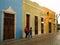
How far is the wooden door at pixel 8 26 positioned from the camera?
79.5 feet

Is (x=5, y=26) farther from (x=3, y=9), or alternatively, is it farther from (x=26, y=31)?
(x=26, y=31)

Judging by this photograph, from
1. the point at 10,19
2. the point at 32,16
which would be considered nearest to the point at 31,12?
the point at 32,16

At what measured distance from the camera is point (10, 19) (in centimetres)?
2556

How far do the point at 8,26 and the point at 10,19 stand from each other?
3.35 ft

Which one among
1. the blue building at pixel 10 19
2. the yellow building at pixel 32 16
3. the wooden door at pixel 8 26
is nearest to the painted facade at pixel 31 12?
the yellow building at pixel 32 16

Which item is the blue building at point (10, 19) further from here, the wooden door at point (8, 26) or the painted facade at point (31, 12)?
the painted facade at point (31, 12)

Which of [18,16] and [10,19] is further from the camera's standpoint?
[18,16]

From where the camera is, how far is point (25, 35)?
29625mm

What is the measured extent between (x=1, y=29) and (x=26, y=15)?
8.60 meters

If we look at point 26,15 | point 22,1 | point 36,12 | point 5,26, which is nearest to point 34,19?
point 36,12

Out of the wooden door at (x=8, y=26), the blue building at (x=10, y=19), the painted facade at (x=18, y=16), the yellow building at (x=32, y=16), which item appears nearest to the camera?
the blue building at (x=10, y=19)

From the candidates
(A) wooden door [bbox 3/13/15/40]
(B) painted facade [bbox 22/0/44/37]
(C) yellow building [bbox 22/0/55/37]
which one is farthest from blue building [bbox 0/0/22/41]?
(C) yellow building [bbox 22/0/55/37]

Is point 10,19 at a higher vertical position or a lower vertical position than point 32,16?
lower

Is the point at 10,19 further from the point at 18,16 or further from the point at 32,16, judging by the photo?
the point at 32,16
